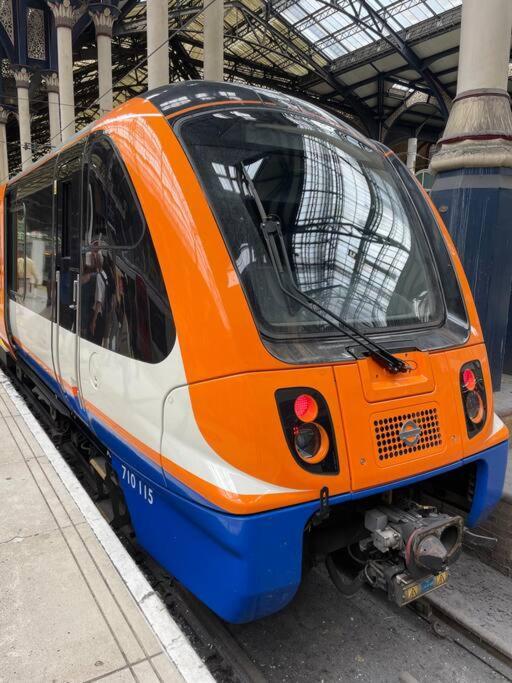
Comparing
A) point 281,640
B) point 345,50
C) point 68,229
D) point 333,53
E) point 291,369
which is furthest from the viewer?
point 333,53

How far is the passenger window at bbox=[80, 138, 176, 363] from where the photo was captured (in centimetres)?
233

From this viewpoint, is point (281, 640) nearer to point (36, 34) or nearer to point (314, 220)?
point (314, 220)

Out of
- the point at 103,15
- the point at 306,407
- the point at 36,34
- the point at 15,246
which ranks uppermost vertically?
the point at 36,34

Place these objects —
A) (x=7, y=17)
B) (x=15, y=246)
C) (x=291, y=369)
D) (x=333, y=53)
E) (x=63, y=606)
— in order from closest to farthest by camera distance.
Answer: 1. (x=291, y=369)
2. (x=63, y=606)
3. (x=15, y=246)
4. (x=7, y=17)
5. (x=333, y=53)

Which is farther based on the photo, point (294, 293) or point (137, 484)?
point (137, 484)

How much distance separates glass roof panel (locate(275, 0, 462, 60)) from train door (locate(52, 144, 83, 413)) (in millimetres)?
22873

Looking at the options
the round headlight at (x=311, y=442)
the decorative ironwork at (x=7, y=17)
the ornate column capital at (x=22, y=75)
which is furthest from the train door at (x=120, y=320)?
the ornate column capital at (x=22, y=75)

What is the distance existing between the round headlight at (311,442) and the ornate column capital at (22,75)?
29502 mm

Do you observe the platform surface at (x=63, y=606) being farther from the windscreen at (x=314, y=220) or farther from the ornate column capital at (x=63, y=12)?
the ornate column capital at (x=63, y=12)

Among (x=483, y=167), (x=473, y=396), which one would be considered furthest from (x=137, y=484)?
(x=483, y=167)

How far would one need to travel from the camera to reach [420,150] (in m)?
40.8

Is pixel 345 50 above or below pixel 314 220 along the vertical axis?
above

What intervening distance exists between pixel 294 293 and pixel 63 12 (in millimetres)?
23291

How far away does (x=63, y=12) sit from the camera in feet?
66.9
